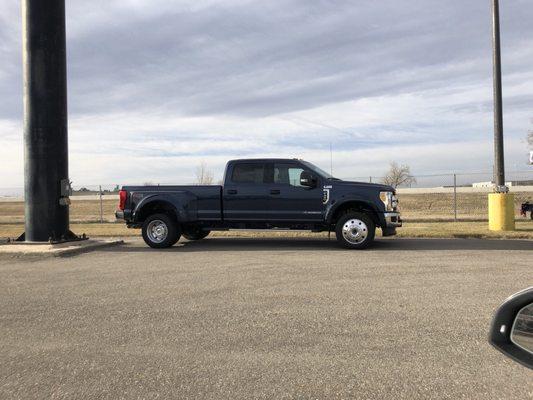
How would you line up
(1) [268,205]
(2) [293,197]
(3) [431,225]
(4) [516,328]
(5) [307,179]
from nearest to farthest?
(4) [516,328], (5) [307,179], (2) [293,197], (1) [268,205], (3) [431,225]

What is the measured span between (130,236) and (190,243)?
3074 millimetres

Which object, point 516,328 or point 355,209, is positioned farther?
point 355,209

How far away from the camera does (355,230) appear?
10.6m

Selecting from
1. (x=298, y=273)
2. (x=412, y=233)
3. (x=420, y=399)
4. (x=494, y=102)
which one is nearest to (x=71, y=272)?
(x=298, y=273)

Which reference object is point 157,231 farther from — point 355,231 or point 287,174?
point 355,231

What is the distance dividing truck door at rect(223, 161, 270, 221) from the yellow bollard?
7686 millimetres

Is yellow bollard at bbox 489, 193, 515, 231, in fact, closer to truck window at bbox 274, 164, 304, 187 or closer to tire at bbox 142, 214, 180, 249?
truck window at bbox 274, 164, 304, 187

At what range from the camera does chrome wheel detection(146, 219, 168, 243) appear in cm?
1136

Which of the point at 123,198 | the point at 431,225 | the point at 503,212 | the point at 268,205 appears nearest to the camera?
the point at 268,205

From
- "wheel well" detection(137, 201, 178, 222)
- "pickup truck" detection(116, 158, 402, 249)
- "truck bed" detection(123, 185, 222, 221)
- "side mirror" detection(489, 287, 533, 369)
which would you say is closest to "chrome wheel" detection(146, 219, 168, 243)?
"pickup truck" detection(116, 158, 402, 249)

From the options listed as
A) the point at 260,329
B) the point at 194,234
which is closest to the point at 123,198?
the point at 194,234

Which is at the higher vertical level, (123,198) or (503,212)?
(123,198)

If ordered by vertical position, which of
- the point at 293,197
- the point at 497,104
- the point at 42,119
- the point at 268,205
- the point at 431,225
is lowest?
the point at 431,225

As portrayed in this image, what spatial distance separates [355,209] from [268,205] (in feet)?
6.76
